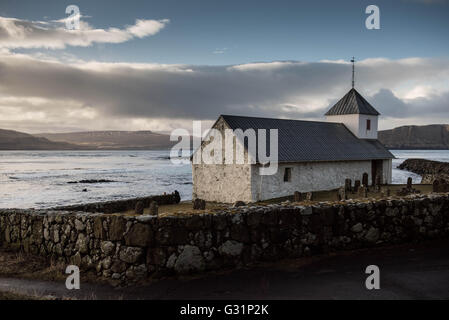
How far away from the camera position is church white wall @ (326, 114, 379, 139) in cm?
3819

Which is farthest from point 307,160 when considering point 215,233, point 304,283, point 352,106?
point 304,283

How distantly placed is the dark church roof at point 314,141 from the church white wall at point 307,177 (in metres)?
0.59

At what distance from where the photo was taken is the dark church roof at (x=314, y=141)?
94.0ft

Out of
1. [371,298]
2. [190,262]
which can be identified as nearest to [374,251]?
[371,298]

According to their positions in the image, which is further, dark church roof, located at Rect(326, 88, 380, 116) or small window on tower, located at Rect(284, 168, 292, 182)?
dark church roof, located at Rect(326, 88, 380, 116)

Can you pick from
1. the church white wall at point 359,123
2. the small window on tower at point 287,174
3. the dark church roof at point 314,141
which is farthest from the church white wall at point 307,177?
the church white wall at point 359,123

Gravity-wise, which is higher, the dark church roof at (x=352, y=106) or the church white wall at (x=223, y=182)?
the dark church roof at (x=352, y=106)

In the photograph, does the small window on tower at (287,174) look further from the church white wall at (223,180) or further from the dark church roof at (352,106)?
the dark church roof at (352,106)

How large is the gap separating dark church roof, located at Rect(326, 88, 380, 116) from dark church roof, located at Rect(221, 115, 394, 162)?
1.81 m

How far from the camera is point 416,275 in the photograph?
7.91 m

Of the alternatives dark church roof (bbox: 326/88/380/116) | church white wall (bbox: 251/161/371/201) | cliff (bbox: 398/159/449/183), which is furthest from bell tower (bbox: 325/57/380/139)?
cliff (bbox: 398/159/449/183)

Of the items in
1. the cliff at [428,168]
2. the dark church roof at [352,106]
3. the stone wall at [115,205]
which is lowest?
the stone wall at [115,205]

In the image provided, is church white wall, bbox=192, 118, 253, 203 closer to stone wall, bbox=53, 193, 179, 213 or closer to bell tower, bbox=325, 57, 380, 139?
stone wall, bbox=53, 193, 179, 213
